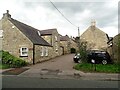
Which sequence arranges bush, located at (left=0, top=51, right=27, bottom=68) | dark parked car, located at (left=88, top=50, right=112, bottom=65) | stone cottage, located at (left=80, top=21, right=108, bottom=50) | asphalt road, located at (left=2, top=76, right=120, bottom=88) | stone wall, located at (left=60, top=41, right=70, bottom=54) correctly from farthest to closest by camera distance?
1. stone wall, located at (left=60, top=41, right=70, bottom=54)
2. stone cottage, located at (left=80, top=21, right=108, bottom=50)
3. dark parked car, located at (left=88, top=50, right=112, bottom=65)
4. bush, located at (left=0, top=51, right=27, bottom=68)
5. asphalt road, located at (left=2, top=76, right=120, bottom=88)

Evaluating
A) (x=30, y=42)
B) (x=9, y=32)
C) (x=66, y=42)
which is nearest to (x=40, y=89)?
(x=30, y=42)

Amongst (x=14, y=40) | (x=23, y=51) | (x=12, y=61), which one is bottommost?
(x=12, y=61)

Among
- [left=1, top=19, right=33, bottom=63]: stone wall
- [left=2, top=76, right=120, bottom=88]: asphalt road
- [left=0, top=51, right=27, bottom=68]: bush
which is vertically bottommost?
[left=2, top=76, right=120, bottom=88]: asphalt road

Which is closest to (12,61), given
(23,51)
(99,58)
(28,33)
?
(23,51)

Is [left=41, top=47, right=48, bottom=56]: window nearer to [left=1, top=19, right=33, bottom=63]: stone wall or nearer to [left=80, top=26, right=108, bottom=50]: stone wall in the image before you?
[left=1, top=19, right=33, bottom=63]: stone wall

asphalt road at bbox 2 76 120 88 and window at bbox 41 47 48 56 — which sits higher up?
window at bbox 41 47 48 56

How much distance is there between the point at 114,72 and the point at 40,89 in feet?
33.4

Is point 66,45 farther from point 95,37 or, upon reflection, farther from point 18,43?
point 18,43

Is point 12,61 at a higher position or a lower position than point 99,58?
lower

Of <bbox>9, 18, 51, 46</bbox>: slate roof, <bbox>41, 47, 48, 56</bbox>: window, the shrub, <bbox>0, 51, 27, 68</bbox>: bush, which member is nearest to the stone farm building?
<bbox>9, 18, 51, 46</bbox>: slate roof

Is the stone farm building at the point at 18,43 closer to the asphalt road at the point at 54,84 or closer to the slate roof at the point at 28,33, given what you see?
the slate roof at the point at 28,33

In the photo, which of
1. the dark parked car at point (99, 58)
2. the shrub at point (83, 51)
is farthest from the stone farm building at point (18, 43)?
the shrub at point (83, 51)

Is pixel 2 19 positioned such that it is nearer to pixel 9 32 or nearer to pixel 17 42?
pixel 9 32

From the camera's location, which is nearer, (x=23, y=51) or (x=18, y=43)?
(x=23, y=51)
